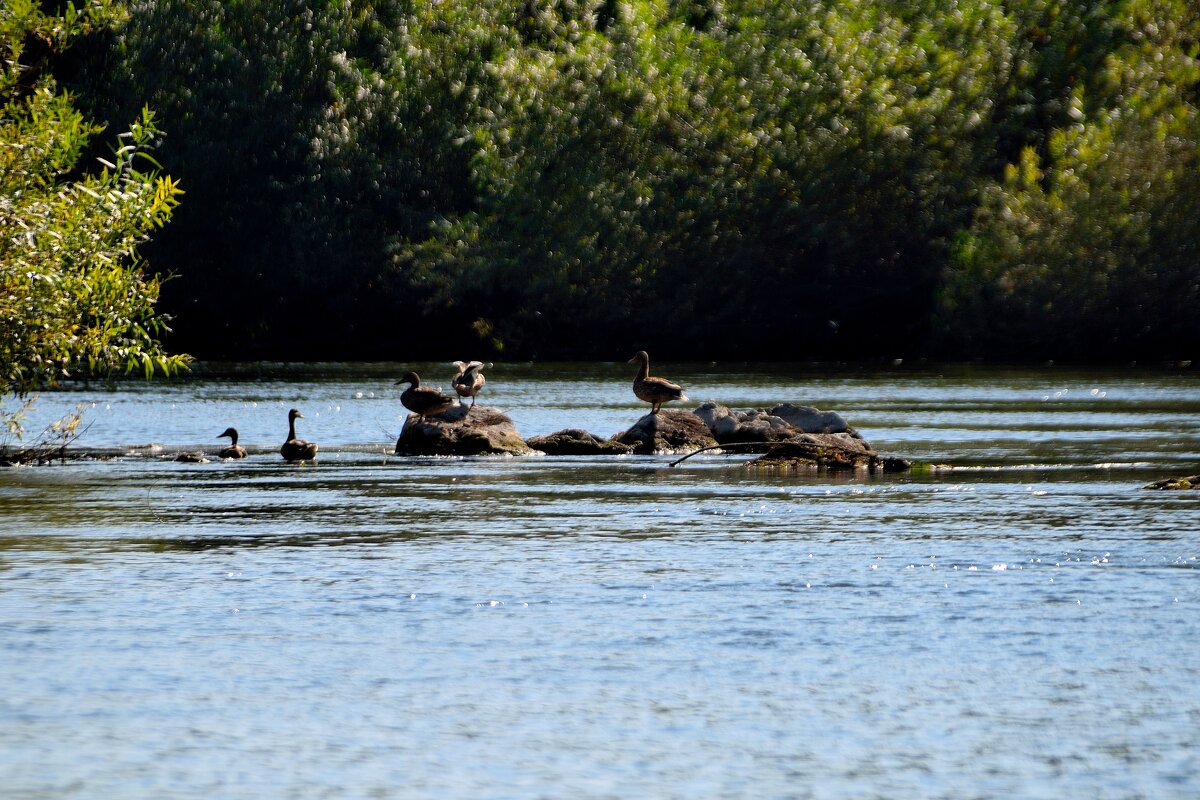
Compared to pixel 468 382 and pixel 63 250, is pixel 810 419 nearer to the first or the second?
pixel 468 382

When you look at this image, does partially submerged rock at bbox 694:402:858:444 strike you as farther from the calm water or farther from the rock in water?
the calm water

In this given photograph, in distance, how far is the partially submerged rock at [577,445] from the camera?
109 feet

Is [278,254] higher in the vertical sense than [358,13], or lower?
lower

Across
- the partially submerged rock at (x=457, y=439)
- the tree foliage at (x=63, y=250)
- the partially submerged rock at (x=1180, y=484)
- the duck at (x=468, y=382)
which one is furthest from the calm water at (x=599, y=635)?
the duck at (x=468, y=382)

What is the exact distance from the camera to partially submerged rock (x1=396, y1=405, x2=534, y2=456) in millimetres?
33000

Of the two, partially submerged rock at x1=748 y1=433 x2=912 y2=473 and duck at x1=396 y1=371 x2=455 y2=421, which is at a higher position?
duck at x1=396 y1=371 x2=455 y2=421

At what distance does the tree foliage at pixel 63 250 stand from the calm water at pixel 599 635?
177 centimetres

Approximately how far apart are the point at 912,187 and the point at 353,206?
23.5 m

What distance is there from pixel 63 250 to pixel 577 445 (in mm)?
9974

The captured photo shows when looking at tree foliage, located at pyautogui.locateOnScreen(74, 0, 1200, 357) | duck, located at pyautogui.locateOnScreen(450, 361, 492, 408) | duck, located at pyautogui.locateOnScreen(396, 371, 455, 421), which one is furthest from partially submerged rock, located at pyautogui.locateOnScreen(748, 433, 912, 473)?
tree foliage, located at pyautogui.locateOnScreen(74, 0, 1200, 357)

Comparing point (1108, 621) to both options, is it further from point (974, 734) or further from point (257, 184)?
point (257, 184)

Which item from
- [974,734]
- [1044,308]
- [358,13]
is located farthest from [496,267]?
[974,734]

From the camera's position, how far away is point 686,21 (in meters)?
97.3

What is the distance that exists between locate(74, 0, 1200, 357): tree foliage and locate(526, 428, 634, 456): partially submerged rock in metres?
51.7
